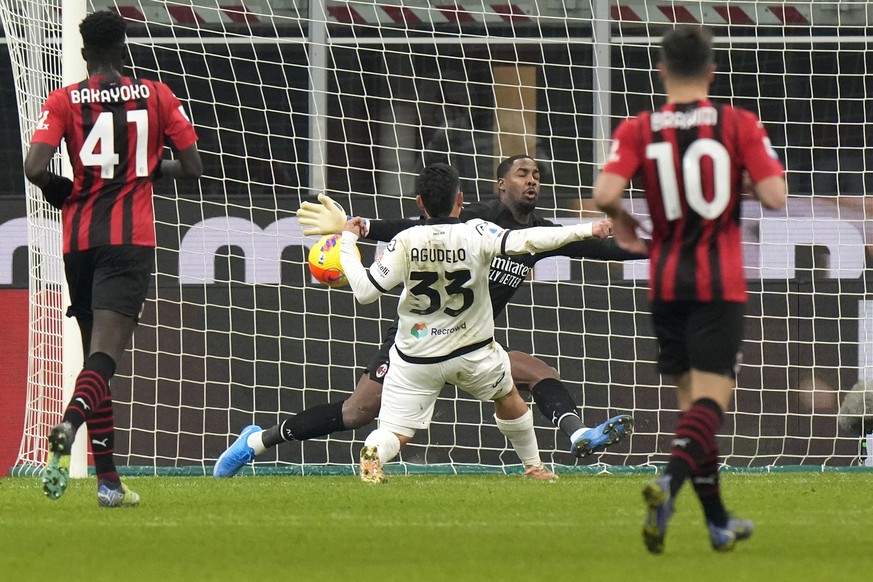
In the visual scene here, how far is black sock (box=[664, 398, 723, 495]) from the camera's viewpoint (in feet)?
13.6

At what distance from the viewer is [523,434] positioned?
26.4 feet

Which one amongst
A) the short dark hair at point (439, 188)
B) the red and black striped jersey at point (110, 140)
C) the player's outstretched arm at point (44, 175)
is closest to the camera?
the player's outstretched arm at point (44, 175)

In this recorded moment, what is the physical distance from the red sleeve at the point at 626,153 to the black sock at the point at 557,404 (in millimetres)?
3617

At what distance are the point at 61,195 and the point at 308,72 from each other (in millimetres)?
4373

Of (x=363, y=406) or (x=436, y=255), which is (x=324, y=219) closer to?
(x=436, y=255)

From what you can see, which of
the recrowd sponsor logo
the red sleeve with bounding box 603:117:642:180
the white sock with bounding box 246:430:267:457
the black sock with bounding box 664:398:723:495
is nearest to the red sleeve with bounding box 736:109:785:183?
the red sleeve with bounding box 603:117:642:180

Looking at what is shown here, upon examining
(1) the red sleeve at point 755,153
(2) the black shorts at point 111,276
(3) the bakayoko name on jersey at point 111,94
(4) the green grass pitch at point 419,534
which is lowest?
(4) the green grass pitch at point 419,534

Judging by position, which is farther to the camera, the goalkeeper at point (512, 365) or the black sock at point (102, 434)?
the goalkeeper at point (512, 365)

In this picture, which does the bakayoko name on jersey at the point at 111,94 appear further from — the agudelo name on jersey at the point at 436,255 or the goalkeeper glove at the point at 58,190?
the agudelo name on jersey at the point at 436,255

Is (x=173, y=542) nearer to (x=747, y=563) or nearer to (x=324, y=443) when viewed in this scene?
(x=747, y=563)

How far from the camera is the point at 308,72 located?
10.2 m

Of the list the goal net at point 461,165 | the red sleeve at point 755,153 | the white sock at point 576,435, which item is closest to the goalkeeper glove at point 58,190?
the red sleeve at point 755,153

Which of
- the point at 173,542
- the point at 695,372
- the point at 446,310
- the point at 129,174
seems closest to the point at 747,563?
the point at 695,372

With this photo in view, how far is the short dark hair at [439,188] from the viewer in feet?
24.3
